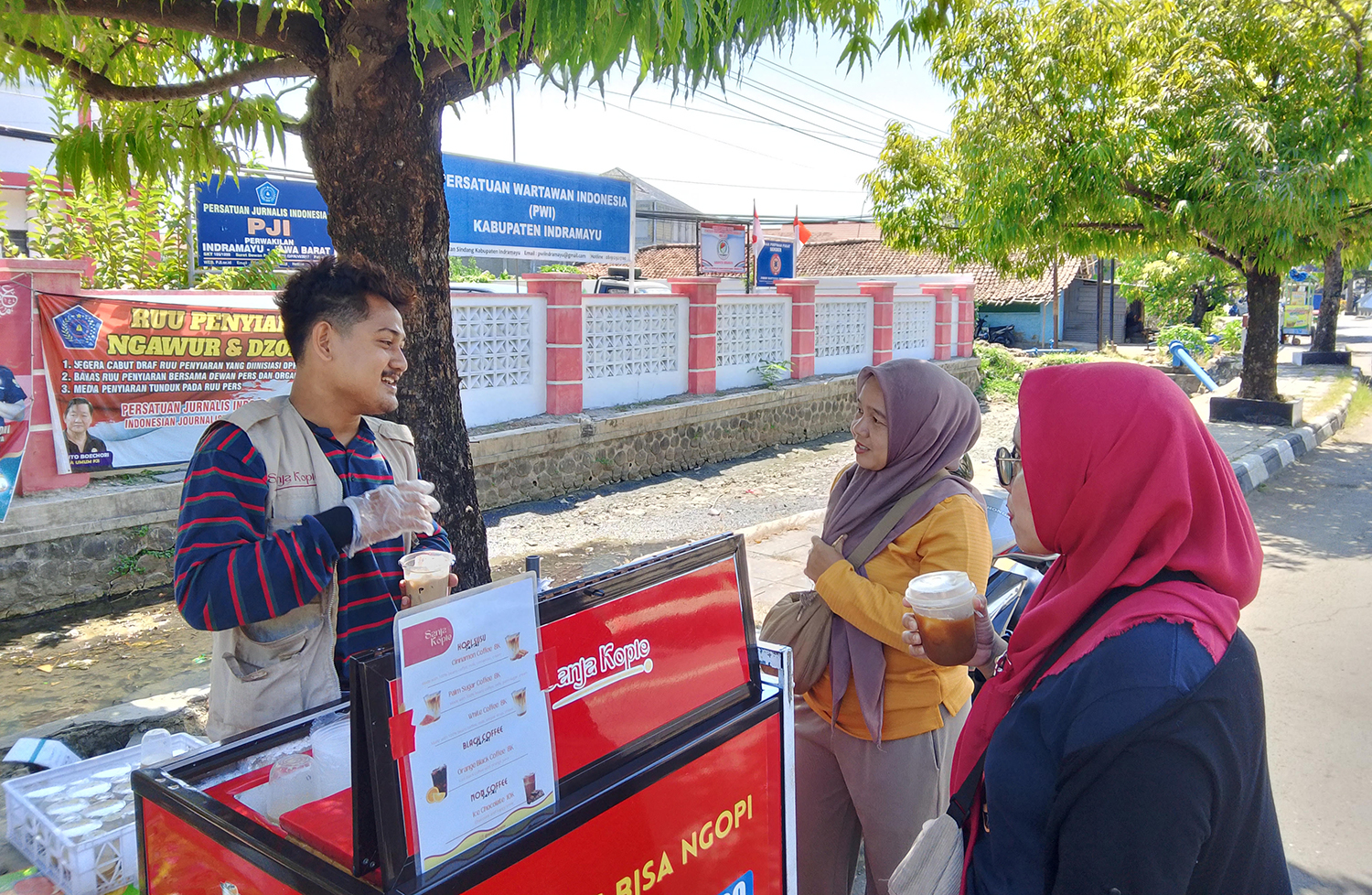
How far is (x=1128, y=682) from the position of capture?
1267mm

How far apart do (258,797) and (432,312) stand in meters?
2.00

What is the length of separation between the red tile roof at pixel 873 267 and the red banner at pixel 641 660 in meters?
28.7

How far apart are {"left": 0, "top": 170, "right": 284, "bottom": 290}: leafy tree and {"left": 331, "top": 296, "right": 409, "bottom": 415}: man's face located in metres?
7.53

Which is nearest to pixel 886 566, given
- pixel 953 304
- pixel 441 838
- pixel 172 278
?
pixel 441 838

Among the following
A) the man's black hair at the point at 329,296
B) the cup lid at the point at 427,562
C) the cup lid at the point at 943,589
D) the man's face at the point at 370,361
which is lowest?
the cup lid at the point at 943,589

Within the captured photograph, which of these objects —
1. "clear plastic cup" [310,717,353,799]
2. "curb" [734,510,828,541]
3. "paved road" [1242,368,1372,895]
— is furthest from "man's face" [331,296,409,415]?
"curb" [734,510,828,541]

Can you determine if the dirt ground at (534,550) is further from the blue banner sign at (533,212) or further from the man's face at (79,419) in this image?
the blue banner sign at (533,212)

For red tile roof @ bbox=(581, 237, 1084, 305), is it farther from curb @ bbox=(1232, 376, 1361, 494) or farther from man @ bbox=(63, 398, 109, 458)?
man @ bbox=(63, 398, 109, 458)

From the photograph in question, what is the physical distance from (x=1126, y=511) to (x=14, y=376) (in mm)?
6757

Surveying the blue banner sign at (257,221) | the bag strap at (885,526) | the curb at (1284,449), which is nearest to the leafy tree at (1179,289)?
the curb at (1284,449)

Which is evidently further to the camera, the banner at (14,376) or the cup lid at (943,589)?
the banner at (14,376)

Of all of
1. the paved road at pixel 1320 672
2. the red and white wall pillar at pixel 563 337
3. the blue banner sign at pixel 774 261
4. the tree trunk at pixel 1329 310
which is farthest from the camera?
the blue banner sign at pixel 774 261

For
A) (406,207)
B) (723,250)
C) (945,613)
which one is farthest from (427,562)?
(723,250)

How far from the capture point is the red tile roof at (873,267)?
30.0m
